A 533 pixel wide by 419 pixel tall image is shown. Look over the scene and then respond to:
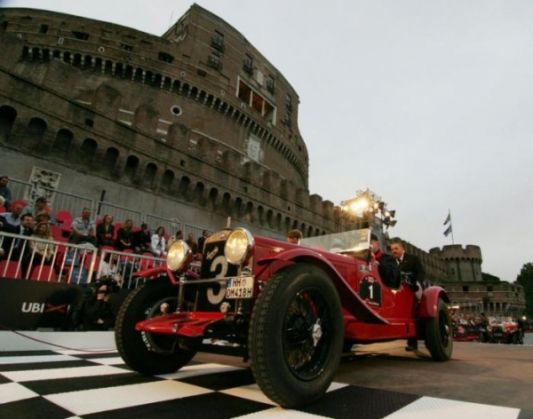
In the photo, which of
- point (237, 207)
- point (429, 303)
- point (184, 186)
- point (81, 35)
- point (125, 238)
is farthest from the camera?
point (81, 35)

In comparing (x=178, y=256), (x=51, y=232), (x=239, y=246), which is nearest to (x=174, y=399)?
(x=239, y=246)

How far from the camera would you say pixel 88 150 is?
15086 mm

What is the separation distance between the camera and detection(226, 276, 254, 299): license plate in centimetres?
215

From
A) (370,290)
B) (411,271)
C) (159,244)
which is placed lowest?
(370,290)

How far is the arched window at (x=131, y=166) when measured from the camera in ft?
53.4

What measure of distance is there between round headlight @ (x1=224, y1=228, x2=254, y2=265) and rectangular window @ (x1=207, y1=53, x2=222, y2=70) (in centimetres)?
3288

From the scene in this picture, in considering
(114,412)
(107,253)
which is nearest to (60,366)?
(114,412)

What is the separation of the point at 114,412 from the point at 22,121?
15.5 metres

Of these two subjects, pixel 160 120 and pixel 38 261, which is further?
pixel 160 120

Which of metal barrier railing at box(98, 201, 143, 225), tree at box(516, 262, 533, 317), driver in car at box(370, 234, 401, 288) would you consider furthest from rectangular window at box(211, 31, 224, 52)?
tree at box(516, 262, 533, 317)

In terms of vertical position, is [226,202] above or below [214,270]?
above

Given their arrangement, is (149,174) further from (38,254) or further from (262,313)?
A: (262,313)

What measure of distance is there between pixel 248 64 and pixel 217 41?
14.6ft

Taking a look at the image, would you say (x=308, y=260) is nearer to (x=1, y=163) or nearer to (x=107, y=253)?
(x=107, y=253)
